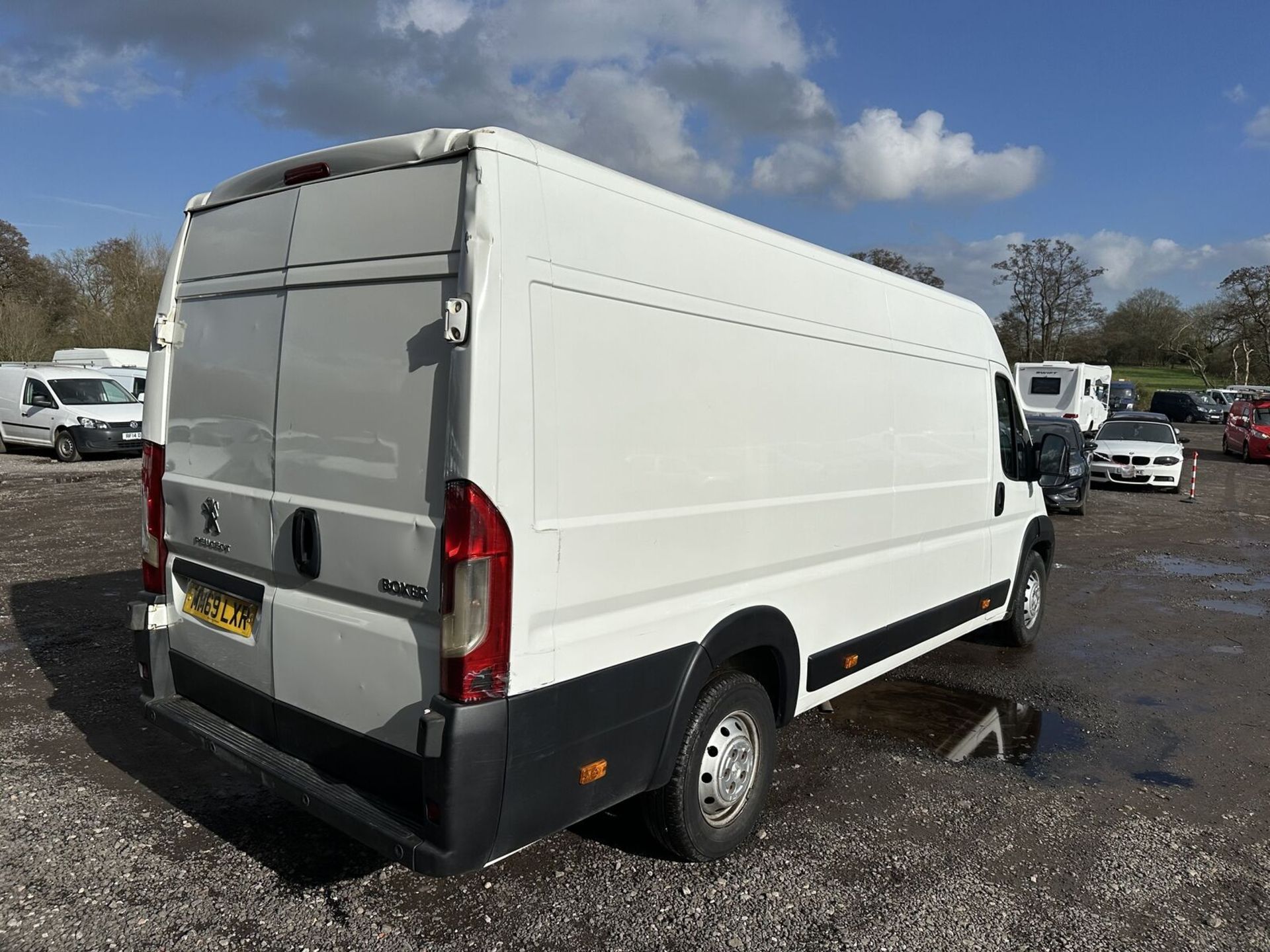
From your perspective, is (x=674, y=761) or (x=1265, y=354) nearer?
(x=674, y=761)

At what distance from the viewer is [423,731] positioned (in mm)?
2707

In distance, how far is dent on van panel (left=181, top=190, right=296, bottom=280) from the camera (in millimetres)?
3385

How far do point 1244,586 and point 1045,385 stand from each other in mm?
19055

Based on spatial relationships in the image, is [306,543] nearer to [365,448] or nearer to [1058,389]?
[365,448]

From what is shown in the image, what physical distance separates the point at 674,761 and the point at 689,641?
1.48ft

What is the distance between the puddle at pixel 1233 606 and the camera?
859 centimetres

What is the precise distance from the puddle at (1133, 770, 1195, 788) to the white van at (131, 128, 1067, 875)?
68.0 inches

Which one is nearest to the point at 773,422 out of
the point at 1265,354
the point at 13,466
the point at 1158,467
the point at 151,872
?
the point at 151,872

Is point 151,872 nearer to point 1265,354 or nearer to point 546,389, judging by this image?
point 546,389

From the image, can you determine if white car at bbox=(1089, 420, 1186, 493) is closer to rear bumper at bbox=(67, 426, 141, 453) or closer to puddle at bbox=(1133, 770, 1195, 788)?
puddle at bbox=(1133, 770, 1195, 788)

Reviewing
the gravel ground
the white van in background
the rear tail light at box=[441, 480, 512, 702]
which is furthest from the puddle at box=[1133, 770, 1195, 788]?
the white van in background

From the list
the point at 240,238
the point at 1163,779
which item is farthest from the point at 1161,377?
the point at 240,238

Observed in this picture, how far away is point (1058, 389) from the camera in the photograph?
27.3 m

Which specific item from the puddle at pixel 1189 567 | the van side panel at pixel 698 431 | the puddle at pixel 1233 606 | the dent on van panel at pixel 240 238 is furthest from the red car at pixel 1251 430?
the dent on van panel at pixel 240 238
